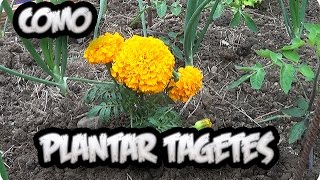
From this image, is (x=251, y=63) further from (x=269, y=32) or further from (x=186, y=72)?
(x=186, y=72)

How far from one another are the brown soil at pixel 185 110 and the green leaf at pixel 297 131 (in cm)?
9

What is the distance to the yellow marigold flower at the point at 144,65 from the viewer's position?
1379 millimetres

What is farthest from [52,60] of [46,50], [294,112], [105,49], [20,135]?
[294,112]

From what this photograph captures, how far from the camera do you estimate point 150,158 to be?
4.95 feet

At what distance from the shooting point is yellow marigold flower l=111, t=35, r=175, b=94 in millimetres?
1379

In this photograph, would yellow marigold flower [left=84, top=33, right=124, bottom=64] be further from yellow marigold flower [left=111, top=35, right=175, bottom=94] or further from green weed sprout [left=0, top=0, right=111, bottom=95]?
green weed sprout [left=0, top=0, right=111, bottom=95]

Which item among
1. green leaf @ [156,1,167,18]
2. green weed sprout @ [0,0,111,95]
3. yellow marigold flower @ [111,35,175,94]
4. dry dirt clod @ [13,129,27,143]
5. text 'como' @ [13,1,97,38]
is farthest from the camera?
green leaf @ [156,1,167,18]

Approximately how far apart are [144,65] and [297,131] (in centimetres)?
54

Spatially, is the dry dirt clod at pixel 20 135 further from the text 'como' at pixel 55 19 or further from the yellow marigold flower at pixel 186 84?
the yellow marigold flower at pixel 186 84

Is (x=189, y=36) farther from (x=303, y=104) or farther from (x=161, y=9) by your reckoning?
(x=303, y=104)

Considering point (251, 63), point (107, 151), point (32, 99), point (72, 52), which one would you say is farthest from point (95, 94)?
point (251, 63)

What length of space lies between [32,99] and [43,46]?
287 millimetres

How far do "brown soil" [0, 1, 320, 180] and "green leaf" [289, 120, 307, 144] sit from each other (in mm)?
95

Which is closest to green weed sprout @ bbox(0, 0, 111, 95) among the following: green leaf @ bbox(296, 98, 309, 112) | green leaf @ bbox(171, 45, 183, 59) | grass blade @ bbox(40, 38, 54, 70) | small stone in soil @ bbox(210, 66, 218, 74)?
grass blade @ bbox(40, 38, 54, 70)
